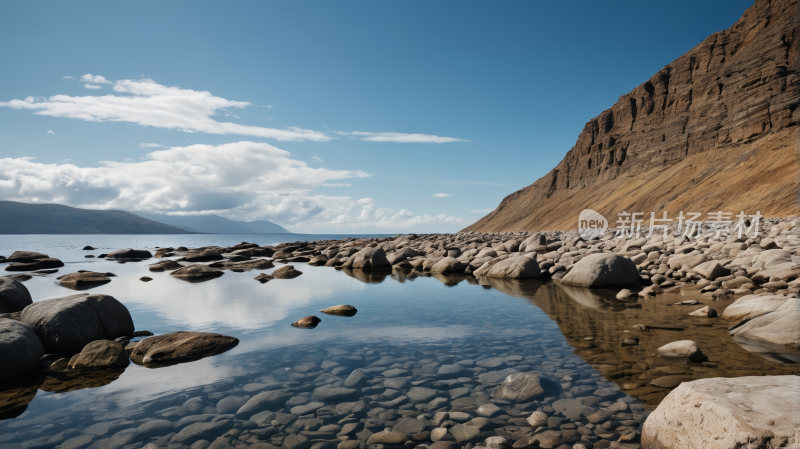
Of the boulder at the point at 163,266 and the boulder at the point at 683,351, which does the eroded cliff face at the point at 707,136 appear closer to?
the boulder at the point at 683,351

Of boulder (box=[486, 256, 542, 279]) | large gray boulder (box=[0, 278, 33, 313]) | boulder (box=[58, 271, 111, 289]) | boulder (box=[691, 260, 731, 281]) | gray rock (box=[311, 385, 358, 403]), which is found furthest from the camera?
boulder (box=[58, 271, 111, 289])

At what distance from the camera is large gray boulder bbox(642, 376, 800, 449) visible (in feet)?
8.57

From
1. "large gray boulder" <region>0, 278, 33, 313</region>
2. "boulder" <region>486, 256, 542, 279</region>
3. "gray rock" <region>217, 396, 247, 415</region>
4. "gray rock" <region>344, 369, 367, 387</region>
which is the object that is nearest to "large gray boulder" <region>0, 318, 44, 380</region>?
"gray rock" <region>217, 396, 247, 415</region>

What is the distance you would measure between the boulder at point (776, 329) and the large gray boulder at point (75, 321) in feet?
34.3

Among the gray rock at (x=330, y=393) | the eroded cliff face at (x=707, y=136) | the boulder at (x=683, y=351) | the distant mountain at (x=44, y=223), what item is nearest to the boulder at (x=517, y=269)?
the boulder at (x=683, y=351)

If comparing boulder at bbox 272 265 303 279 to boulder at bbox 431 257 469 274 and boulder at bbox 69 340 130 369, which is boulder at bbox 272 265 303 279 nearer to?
boulder at bbox 431 257 469 274

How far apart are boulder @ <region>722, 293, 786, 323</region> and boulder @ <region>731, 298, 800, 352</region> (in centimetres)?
23

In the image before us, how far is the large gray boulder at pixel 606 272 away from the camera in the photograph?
38.4 ft

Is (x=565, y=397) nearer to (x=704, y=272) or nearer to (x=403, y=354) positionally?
(x=403, y=354)

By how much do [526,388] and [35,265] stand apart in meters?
28.0

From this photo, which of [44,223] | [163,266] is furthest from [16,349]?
[44,223]

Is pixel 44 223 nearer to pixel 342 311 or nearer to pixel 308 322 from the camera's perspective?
pixel 342 311

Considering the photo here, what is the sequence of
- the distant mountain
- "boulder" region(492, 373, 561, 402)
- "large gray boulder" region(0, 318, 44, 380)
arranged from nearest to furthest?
"boulder" region(492, 373, 561, 402) < "large gray boulder" region(0, 318, 44, 380) < the distant mountain

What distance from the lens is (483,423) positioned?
381 cm
